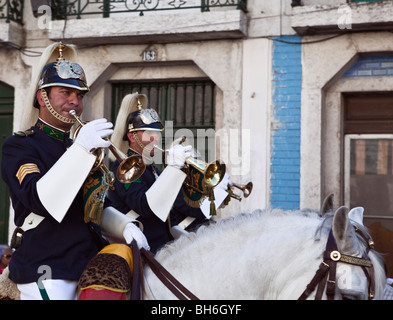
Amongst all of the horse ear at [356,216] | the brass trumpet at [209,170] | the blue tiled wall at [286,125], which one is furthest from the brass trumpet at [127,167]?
the blue tiled wall at [286,125]

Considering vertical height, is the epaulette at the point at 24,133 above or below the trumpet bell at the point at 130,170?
above

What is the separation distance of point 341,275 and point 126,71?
9.12 m

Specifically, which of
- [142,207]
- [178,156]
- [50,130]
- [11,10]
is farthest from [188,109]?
[50,130]

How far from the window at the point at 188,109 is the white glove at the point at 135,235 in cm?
728

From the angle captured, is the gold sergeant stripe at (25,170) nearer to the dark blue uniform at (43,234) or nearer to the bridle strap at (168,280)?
the dark blue uniform at (43,234)

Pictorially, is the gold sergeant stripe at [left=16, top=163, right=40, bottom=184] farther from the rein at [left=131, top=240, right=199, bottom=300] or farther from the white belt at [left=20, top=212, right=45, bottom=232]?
the rein at [left=131, top=240, right=199, bottom=300]

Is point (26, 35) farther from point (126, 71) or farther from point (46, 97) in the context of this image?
point (46, 97)

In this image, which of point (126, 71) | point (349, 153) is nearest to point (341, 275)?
point (349, 153)

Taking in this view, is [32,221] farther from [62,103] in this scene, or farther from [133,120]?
[133,120]

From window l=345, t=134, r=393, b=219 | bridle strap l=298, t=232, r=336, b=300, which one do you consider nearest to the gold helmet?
bridle strap l=298, t=232, r=336, b=300

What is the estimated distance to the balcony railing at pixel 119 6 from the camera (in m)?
10.5

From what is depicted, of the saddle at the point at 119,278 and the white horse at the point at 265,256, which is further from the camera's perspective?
the saddle at the point at 119,278

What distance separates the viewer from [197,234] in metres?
3.01

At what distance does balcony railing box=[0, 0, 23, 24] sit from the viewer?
11.0 metres
